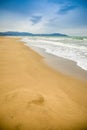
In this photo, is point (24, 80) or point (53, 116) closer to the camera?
point (53, 116)

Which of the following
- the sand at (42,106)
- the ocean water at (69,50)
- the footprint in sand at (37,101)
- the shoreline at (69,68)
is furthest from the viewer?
the ocean water at (69,50)

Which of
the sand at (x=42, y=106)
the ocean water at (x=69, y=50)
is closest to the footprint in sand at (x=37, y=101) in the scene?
the sand at (x=42, y=106)

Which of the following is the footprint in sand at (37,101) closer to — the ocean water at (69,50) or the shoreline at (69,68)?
the shoreline at (69,68)

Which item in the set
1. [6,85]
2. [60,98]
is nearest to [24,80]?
[6,85]

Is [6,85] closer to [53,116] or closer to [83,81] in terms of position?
[53,116]

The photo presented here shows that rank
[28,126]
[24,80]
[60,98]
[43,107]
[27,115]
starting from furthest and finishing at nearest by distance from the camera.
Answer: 1. [24,80]
2. [60,98]
3. [43,107]
4. [27,115]
5. [28,126]

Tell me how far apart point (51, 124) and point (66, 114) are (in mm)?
455

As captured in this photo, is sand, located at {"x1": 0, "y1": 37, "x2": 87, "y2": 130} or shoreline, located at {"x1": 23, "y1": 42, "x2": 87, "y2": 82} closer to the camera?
sand, located at {"x1": 0, "y1": 37, "x2": 87, "y2": 130}

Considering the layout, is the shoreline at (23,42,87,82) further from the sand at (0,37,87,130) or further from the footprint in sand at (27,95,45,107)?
the footprint in sand at (27,95,45,107)

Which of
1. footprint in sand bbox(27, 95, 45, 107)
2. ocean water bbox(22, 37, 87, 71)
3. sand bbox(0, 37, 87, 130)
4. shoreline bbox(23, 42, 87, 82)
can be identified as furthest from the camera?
ocean water bbox(22, 37, 87, 71)

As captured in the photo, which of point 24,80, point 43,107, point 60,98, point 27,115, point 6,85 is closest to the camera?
point 27,115

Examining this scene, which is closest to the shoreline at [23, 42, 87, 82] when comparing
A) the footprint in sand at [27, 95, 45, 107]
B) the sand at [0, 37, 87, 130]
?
the sand at [0, 37, 87, 130]

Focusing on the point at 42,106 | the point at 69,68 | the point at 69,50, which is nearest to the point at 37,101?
the point at 42,106

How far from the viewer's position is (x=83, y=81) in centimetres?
447
